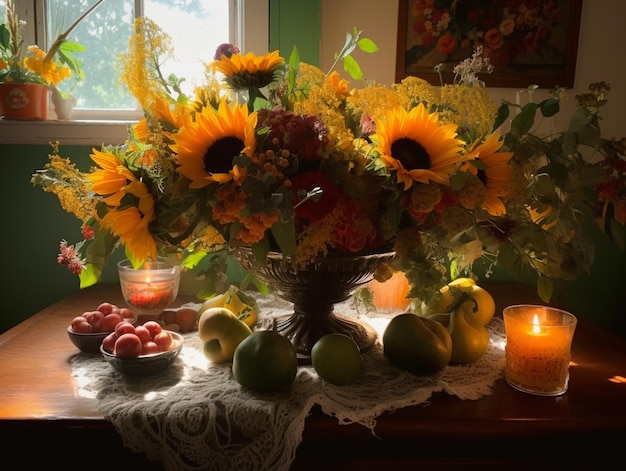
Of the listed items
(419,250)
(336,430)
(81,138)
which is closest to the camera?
(336,430)

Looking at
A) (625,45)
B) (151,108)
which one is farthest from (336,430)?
(625,45)

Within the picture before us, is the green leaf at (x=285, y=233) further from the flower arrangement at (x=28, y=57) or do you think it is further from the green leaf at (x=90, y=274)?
the flower arrangement at (x=28, y=57)

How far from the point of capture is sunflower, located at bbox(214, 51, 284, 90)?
809 millimetres

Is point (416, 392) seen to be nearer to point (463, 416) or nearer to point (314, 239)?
point (463, 416)

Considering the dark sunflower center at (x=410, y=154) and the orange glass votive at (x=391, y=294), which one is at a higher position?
the dark sunflower center at (x=410, y=154)

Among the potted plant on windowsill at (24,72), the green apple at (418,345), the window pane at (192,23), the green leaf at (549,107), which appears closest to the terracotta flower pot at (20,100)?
the potted plant on windowsill at (24,72)

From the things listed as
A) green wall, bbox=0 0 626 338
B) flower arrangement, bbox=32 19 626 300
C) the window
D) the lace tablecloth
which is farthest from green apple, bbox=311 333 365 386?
the window

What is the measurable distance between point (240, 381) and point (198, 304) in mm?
450

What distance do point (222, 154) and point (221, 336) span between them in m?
0.30

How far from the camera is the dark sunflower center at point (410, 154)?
28.5 inches

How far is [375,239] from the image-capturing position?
798 millimetres

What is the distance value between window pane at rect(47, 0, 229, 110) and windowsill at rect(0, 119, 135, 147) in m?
0.21

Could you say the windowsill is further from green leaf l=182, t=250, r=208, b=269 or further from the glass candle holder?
green leaf l=182, t=250, r=208, b=269

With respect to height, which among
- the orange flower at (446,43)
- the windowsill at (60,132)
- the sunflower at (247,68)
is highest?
the orange flower at (446,43)
